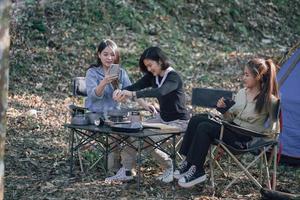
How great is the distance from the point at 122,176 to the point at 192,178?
0.77 m

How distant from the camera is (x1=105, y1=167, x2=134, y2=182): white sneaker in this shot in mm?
5730

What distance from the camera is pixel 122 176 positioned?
5.75 m

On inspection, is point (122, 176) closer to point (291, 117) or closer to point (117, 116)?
point (117, 116)

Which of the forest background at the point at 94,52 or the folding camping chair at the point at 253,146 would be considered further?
the forest background at the point at 94,52

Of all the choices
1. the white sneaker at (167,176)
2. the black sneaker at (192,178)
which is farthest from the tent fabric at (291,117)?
the black sneaker at (192,178)

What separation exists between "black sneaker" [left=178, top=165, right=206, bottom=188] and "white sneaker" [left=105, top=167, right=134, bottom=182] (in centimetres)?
63

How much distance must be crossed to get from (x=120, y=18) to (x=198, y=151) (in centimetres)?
695

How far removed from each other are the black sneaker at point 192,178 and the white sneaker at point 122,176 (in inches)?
25.0

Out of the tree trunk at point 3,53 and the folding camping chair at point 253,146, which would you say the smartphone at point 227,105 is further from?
the tree trunk at point 3,53

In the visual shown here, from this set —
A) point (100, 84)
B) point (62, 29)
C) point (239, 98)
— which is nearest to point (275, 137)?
point (239, 98)

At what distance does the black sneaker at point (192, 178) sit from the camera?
5309mm

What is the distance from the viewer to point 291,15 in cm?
1379

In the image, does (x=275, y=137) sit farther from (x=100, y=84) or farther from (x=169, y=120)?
(x=100, y=84)

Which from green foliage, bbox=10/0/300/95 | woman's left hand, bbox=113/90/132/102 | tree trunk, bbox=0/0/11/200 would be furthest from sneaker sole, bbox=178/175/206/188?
green foliage, bbox=10/0/300/95
